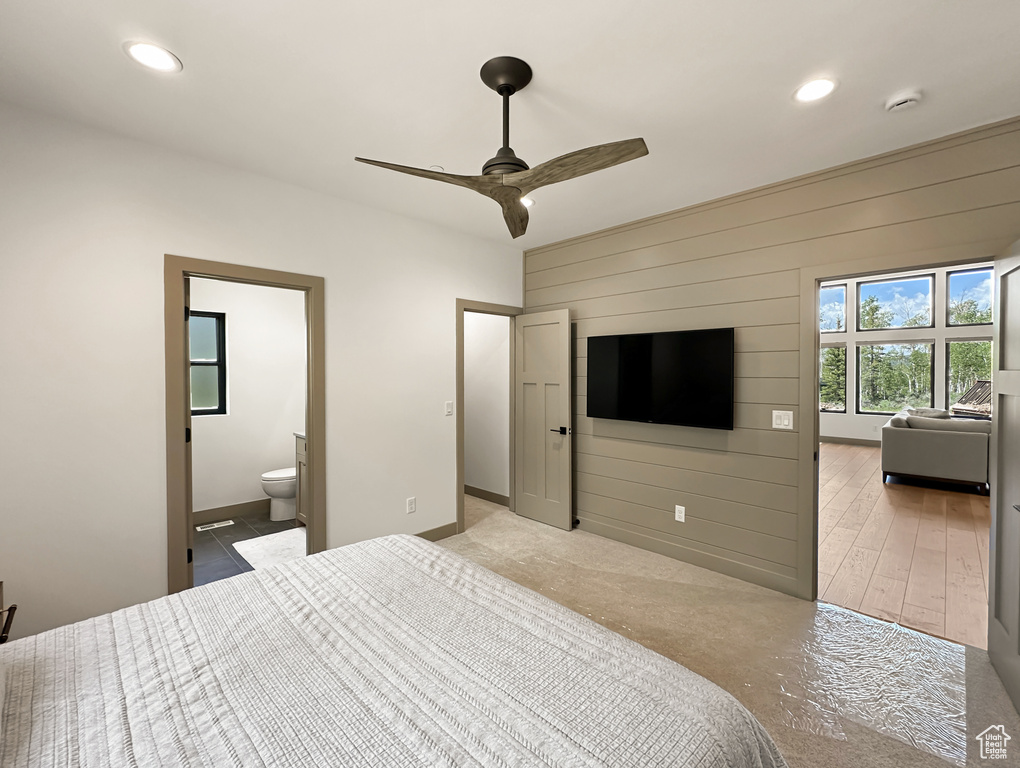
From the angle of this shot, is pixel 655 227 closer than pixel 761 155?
No

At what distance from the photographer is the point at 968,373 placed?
716cm

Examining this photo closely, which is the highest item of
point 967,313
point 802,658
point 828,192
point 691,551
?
point 828,192

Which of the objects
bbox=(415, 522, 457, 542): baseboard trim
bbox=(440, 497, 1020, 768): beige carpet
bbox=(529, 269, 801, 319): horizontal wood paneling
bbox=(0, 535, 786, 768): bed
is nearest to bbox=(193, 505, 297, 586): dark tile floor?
bbox=(415, 522, 457, 542): baseboard trim

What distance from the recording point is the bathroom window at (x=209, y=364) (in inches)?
170

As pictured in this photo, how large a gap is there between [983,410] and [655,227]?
6974mm

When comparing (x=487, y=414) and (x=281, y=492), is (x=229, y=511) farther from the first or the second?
(x=487, y=414)

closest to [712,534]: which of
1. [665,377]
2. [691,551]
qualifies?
[691,551]

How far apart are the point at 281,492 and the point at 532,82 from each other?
154 inches

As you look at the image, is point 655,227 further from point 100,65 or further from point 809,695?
point 100,65

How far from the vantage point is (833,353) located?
8.41 m

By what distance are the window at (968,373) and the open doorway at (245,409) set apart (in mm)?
9391

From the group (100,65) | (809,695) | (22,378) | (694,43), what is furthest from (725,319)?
(22,378)

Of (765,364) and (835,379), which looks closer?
(765,364)

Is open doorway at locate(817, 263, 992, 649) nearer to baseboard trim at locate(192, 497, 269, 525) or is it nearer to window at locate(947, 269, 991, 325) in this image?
window at locate(947, 269, 991, 325)
